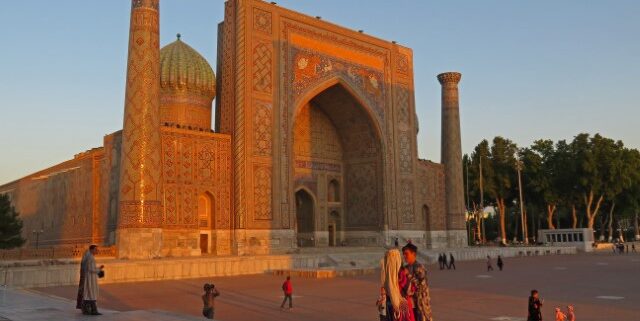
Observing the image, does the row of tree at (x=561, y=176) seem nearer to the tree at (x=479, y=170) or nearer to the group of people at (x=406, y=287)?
the tree at (x=479, y=170)

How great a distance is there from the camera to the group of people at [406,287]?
4363mm

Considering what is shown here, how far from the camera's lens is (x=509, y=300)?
10.0 meters

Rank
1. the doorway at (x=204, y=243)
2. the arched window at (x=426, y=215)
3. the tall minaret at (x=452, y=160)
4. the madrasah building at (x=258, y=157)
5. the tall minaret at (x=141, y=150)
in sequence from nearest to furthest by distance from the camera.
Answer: the tall minaret at (x=141, y=150)
the madrasah building at (x=258, y=157)
the doorway at (x=204, y=243)
the arched window at (x=426, y=215)
the tall minaret at (x=452, y=160)

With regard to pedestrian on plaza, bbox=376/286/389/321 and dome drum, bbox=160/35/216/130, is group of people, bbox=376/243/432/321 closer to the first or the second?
pedestrian on plaza, bbox=376/286/389/321

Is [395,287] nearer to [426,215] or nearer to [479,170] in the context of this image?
[426,215]

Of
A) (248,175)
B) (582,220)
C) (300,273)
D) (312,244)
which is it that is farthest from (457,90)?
Answer: (582,220)

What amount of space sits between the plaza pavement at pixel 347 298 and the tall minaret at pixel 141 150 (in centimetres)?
333

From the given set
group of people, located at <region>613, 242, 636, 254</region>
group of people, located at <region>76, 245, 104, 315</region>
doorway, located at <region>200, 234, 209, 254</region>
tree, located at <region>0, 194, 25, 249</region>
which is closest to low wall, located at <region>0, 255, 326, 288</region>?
doorway, located at <region>200, 234, 209, 254</region>

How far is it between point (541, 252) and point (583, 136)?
37.8ft

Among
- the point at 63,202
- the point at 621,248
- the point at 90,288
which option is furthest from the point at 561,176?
the point at 90,288

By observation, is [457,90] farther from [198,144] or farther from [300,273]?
[300,273]

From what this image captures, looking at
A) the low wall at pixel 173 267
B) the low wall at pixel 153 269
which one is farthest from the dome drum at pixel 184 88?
the low wall at pixel 153 269

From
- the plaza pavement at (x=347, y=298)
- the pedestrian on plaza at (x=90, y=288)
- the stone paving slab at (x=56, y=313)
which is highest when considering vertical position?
the pedestrian on plaza at (x=90, y=288)

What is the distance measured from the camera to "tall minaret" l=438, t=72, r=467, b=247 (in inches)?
1201
